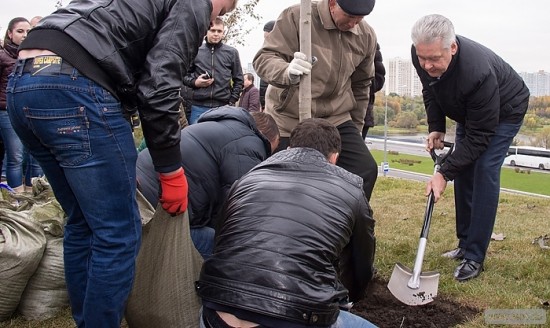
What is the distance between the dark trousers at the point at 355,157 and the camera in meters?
3.82

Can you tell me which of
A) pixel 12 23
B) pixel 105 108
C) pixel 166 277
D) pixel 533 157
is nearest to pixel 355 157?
pixel 166 277

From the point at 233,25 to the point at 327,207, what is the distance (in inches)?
428

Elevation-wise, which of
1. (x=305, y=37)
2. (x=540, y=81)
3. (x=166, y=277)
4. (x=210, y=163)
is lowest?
(x=540, y=81)

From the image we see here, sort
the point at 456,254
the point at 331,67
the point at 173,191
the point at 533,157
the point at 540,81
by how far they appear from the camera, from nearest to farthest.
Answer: the point at 173,191 → the point at 331,67 → the point at 456,254 → the point at 540,81 → the point at 533,157

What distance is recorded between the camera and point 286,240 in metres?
1.82

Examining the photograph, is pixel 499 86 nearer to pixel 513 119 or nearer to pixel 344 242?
pixel 513 119

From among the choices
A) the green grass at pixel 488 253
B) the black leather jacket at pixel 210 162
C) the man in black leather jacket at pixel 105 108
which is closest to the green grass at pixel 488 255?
the green grass at pixel 488 253

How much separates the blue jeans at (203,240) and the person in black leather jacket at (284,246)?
0.93 m

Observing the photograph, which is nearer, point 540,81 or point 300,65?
point 300,65

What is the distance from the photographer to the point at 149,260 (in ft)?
8.02

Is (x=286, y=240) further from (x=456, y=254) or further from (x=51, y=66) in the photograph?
(x=456, y=254)

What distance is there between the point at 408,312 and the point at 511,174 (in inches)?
1188

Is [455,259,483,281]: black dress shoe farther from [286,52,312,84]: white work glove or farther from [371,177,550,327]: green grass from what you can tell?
[286,52,312,84]: white work glove

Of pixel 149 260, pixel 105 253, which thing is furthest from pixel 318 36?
pixel 105 253
